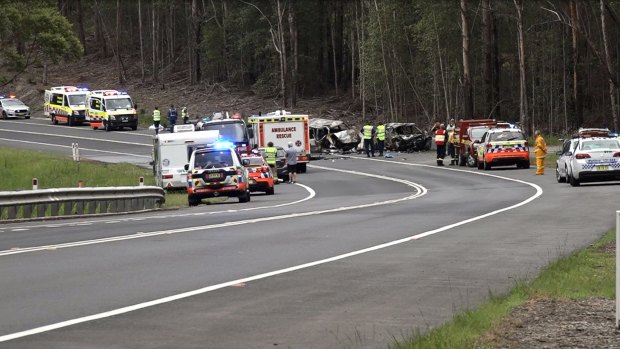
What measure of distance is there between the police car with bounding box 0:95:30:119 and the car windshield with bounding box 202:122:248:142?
39374 millimetres

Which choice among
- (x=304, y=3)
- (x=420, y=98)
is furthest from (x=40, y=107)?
(x=420, y=98)

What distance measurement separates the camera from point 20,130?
75750 mm

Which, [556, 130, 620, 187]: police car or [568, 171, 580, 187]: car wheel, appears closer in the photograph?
[556, 130, 620, 187]: police car

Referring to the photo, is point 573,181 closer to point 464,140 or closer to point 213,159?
point 213,159

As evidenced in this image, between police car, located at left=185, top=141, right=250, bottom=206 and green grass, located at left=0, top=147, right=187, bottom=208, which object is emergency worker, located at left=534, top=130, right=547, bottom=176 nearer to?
green grass, located at left=0, top=147, right=187, bottom=208

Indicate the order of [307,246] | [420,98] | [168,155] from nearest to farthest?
[307,246]
[168,155]
[420,98]

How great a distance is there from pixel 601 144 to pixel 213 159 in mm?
11887

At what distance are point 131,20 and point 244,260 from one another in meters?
111

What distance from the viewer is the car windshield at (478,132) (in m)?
50.5

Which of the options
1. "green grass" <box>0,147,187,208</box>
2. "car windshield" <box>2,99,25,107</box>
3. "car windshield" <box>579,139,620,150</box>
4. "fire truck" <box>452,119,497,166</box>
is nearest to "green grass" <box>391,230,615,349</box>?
"car windshield" <box>579,139,620,150</box>

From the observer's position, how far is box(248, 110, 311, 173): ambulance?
53.0 meters

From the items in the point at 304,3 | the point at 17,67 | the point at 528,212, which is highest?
the point at 304,3

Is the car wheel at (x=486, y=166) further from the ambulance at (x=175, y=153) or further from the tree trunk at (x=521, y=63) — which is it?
the tree trunk at (x=521, y=63)

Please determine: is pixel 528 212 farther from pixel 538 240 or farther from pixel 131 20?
pixel 131 20
